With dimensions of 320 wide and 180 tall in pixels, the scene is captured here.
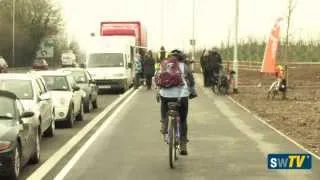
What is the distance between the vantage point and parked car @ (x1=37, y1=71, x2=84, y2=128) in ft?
61.1

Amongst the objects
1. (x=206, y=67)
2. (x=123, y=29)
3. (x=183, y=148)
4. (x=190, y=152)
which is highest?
(x=123, y=29)

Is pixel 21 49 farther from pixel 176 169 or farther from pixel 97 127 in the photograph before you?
pixel 176 169

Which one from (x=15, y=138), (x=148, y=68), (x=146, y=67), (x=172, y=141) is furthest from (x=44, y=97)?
(x=146, y=67)

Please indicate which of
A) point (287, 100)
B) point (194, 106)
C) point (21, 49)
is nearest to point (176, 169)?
point (194, 106)

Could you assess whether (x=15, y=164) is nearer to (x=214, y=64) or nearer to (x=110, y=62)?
(x=214, y=64)

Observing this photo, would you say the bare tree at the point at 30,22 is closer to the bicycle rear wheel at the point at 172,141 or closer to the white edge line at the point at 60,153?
the white edge line at the point at 60,153

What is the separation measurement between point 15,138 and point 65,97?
28.6 ft

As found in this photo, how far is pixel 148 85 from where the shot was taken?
127 feet

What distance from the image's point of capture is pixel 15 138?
405 inches

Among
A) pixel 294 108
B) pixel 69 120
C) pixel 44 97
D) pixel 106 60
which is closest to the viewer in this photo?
pixel 44 97

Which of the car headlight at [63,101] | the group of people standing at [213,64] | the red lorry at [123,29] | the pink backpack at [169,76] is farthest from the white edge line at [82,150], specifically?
the red lorry at [123,29]

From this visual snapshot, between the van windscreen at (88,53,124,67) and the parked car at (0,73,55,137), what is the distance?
1998 centimetres

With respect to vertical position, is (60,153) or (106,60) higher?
(106,60)

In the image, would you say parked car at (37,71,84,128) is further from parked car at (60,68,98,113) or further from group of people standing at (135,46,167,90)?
group of people standing at (135,46,167,90)
